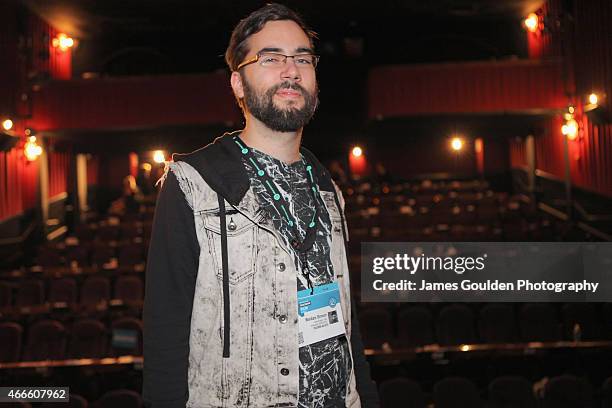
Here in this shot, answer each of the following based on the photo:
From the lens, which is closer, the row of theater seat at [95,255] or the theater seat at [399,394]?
the theater seat at [399,394]

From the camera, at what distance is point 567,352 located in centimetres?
452

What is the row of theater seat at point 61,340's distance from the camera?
546 centimetres

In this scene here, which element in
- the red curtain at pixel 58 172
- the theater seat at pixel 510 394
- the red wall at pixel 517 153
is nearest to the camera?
the theater seat at pixel 510 394

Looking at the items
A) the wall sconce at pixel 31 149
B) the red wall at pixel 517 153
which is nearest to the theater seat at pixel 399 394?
the wall sconce at pixel 31 149

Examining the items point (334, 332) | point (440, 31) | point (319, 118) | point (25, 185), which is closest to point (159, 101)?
point (25, 185)

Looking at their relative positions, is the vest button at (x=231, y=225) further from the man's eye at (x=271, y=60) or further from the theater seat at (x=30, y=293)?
the theater seat at (x=30, y=293)

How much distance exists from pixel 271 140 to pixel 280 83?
0.13m

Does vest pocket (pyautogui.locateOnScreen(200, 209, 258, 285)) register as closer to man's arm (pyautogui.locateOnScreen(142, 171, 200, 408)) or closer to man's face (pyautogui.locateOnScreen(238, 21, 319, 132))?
man's arm (pyautogui.locateOnScreen(142, 171, 200, 408))

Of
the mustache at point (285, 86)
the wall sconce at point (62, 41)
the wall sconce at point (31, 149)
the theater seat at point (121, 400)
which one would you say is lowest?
the theater seat at point (121, 400)

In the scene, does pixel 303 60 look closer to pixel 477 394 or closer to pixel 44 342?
pixel 477 394

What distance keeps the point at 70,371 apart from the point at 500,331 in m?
3.43

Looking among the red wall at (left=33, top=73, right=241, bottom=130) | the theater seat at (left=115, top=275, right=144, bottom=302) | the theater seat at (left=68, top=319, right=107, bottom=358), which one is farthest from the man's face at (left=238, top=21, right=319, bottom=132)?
the red wall at (left=33, top=73, right=241, bottom=130)

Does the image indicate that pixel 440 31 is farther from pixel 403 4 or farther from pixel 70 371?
pixel 70 371

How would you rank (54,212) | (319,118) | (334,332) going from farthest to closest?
(319,118) → (54,212) → (334,332)
